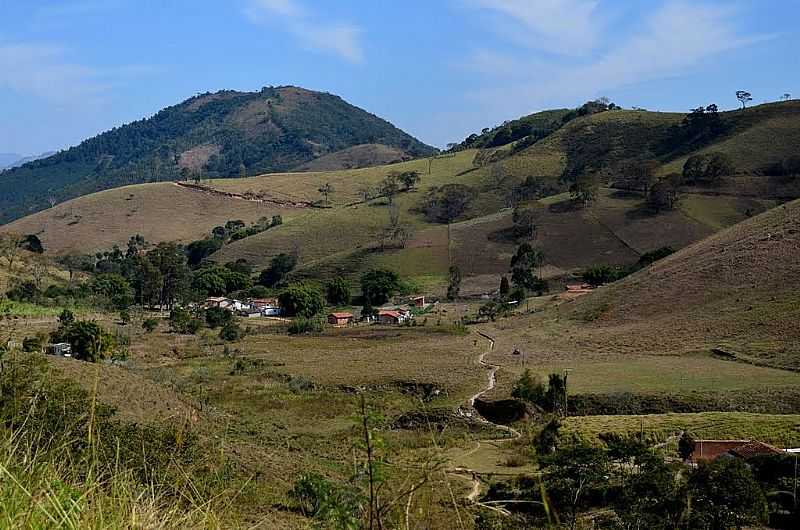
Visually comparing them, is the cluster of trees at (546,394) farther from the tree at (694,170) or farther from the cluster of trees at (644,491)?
the tree at (694,170)

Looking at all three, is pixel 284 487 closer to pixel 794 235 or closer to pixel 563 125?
pixel 794 235

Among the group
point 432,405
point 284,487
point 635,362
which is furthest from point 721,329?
point 284,487

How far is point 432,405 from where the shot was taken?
32.5 m

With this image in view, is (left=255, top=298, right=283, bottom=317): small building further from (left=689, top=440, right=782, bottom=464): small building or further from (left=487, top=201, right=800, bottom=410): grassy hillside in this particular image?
(left=689, top=440, right=782, bottom=464): small building

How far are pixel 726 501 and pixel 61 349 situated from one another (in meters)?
31.9

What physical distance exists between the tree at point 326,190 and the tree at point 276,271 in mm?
41970

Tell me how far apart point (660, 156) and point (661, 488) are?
103 meters

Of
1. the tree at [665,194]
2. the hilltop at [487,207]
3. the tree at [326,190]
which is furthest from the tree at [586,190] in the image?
the tree at [326,190]

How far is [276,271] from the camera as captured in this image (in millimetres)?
86188

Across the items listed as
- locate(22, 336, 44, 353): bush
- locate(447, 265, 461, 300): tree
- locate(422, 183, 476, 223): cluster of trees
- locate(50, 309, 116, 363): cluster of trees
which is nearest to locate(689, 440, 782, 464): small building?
locate(22, 336, 44, 353): bush

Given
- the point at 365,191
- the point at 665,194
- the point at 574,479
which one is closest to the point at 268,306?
the point at 665,194

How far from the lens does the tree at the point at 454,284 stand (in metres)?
71.9

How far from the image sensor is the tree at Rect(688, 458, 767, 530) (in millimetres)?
14234

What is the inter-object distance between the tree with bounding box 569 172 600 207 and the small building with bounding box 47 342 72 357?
61185 millimetres
